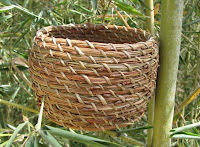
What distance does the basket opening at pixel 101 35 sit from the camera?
0.69 meters

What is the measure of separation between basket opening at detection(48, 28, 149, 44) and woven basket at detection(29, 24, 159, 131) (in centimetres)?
17

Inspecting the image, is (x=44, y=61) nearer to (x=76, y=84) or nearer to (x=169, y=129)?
(x=76, y=84)

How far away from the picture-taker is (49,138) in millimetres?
424

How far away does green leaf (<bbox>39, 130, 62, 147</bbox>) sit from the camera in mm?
411

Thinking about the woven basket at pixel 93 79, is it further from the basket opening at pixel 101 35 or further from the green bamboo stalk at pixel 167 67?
the basket opening at pixel 101 35

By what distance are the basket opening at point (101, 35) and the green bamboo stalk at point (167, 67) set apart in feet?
0.48

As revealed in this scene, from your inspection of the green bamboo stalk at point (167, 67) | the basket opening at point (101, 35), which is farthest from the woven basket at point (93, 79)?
the basket opening at point (101, 35)

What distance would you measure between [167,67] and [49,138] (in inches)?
10.9

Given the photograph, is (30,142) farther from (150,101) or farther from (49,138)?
(150,101)

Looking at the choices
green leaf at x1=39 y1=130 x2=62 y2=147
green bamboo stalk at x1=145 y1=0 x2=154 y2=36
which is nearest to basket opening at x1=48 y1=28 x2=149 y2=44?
green bamboo stalk at x1=145 y1=0 x2=154 y2=36

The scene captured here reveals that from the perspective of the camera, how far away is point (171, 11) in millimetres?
517

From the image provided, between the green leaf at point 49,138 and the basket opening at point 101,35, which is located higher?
the basket opening at point 101,35

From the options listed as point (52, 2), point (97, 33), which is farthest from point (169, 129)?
point (52, 2)

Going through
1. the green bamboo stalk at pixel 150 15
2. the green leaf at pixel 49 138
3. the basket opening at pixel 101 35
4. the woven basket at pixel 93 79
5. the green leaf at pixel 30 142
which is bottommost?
the green leaf at pixel 30 142
